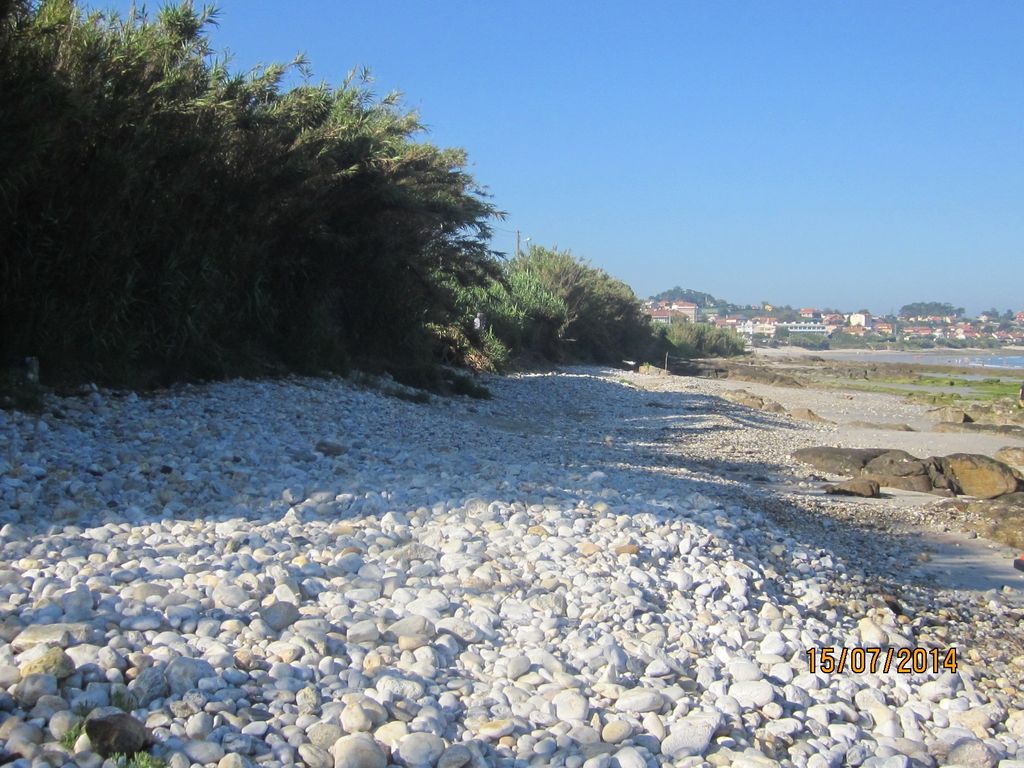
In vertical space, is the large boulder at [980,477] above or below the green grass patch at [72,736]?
below

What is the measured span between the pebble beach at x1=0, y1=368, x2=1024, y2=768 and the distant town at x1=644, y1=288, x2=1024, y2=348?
74163 mm

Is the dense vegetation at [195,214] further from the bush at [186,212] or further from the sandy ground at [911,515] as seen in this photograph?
the sandy ground at [911,515]

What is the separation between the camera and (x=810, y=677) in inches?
175

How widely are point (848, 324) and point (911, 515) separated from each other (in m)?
149

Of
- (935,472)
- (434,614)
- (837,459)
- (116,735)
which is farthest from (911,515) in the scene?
(116,735)

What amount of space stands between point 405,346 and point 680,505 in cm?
882

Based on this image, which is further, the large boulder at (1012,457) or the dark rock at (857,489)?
the large boulder at (1012,457)

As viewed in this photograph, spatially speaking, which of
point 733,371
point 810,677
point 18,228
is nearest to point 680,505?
point 810,677

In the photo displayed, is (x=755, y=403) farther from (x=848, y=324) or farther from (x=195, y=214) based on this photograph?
A: (x=848, y=324)

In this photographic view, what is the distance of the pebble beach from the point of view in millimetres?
3463

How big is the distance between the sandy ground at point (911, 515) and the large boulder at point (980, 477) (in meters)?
0.98

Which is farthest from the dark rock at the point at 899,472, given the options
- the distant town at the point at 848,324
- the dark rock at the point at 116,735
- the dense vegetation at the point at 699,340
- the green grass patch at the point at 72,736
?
the distant town at the point at 848,324

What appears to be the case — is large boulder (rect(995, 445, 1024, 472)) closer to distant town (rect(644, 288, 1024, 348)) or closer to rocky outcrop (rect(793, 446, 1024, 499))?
rocky outcrop (rect(793, 446, 1024, 499))

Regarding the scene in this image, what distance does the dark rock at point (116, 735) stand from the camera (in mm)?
3016
